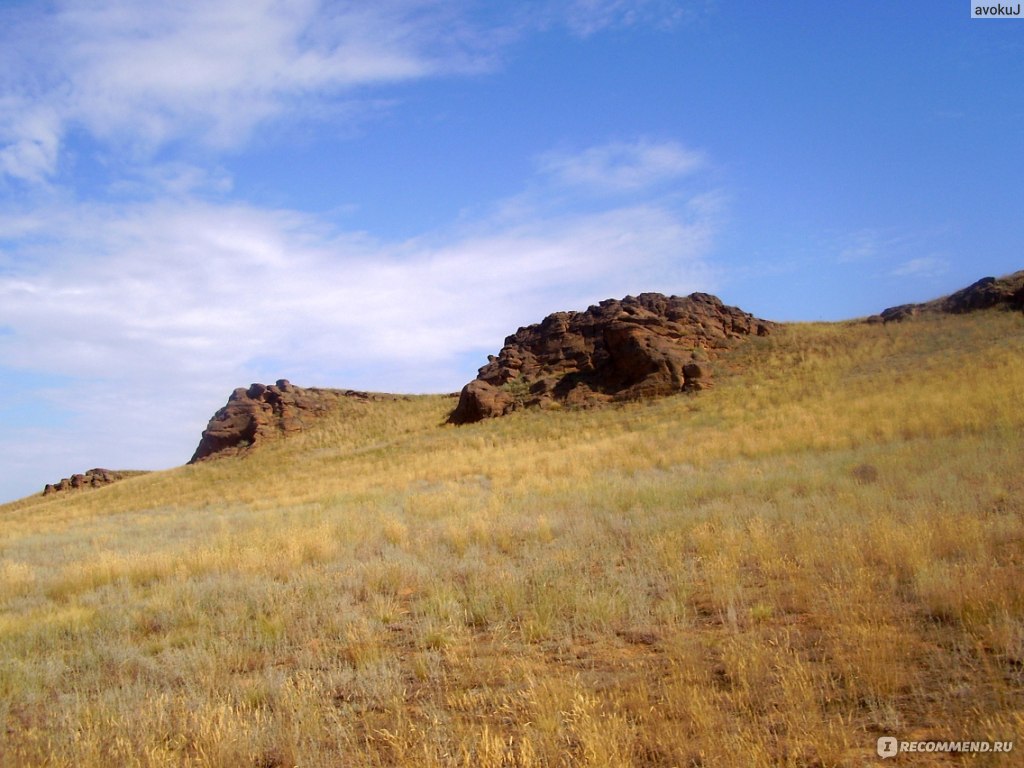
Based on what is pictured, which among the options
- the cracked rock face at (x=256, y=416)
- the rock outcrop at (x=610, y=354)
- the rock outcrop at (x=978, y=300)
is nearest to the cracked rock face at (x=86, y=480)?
the cracked rock face at (x=256, y=416)

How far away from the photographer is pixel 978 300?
3353cm

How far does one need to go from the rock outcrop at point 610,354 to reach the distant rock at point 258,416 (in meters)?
12.3

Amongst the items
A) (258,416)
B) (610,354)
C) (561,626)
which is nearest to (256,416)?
(258,416)

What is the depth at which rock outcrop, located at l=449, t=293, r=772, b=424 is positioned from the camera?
102 feet

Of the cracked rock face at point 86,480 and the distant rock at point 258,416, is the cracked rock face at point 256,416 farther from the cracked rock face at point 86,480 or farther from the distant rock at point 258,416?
the cracked rock face at point 86,480

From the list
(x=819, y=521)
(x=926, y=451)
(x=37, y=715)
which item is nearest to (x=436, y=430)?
(x=926, y=451)

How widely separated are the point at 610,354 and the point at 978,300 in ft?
64.2

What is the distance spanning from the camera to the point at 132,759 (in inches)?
138

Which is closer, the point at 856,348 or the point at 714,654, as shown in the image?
the point at 714,654

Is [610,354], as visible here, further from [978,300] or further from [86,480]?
[86,480]

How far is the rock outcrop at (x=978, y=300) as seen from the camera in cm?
3200

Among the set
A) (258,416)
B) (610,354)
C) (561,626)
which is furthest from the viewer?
(258,416)

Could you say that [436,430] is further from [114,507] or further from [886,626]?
[886,626]

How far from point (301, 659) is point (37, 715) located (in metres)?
1.74
